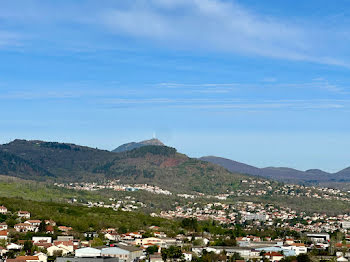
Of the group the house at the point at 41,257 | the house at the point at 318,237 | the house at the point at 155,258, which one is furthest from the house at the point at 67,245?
the house at the point at 318,237

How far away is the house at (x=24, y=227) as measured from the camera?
109750 millimetres

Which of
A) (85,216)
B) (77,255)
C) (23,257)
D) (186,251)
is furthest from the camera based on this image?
(85,216)

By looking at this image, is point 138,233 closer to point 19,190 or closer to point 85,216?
point 85,216

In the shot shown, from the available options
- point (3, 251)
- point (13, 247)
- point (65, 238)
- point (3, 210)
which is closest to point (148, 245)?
point (65, 238)

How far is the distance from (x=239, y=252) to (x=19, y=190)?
109m

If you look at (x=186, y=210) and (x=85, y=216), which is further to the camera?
(x=186, y=210)

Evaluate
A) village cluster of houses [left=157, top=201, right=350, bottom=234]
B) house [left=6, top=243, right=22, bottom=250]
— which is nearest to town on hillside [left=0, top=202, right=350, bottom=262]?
house [left=6, top=243, right=22, bottom=250]

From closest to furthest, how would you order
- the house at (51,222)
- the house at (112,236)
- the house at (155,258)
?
the house at (155,258) < the house at (112,236) < the house at (51,222)

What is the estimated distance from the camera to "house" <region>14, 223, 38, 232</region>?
109750 mm

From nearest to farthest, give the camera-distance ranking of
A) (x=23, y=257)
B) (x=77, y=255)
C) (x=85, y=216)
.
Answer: (x=23, y=257) → (x=77, y=255) → (x=85, y=216)

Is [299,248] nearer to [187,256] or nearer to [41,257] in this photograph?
[187,256]

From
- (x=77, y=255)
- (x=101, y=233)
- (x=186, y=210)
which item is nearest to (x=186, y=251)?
(x=77, y=255)

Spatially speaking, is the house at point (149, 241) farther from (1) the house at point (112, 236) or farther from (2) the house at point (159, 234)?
(2) the house at point (159, 234)

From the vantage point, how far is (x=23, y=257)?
7781cm
